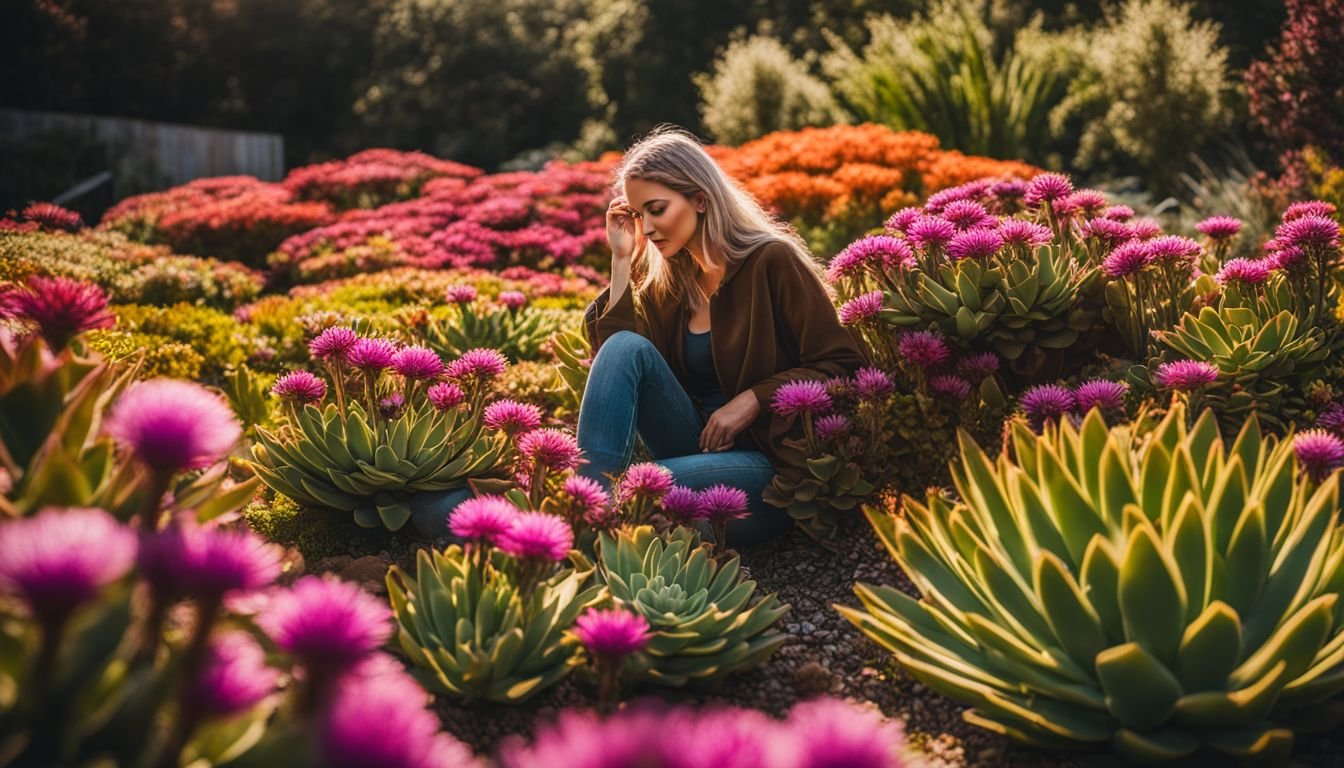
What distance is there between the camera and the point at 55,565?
1087 mm

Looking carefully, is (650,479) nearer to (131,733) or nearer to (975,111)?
(131,733)

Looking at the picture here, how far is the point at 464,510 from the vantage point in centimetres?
217

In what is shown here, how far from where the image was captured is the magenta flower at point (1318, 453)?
7.88 ft

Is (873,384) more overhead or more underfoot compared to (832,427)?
more overhead

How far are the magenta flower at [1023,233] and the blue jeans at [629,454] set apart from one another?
1.25 metres

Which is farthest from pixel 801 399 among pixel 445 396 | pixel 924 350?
Answer: pixel 445 396

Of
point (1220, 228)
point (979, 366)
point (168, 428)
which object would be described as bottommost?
point (979, 366)

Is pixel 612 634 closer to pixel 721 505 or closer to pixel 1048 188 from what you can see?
pixel 721 505

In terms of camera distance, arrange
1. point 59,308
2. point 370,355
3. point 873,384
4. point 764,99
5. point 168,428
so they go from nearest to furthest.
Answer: point 168,428 → point 59,308 → point 370,355 → point 873,384 → point 764,99

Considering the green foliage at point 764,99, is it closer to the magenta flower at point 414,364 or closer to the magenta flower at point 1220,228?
the magenta flower at point 1220,228

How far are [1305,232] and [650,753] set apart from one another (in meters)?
3.28

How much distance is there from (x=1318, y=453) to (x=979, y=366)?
1297 millimetres

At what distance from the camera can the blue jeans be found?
3402 millimetres

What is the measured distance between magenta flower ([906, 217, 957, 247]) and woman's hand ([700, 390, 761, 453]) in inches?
35.0
